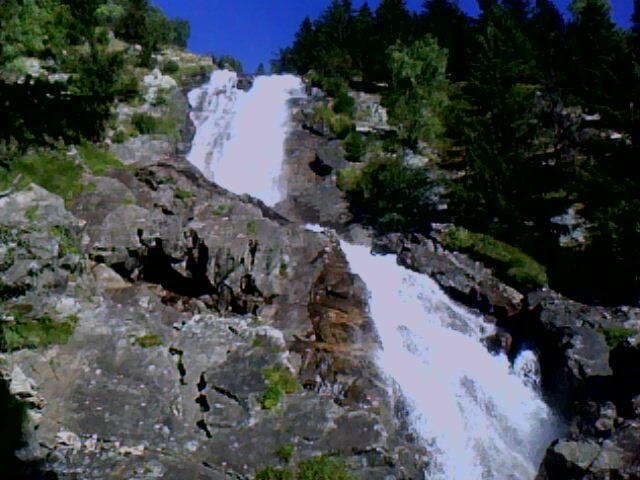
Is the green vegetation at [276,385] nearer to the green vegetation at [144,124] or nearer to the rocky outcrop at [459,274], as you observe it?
the rocky outcrop at [459,274]

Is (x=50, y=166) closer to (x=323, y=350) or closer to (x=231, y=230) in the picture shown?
(x=231, y=230)

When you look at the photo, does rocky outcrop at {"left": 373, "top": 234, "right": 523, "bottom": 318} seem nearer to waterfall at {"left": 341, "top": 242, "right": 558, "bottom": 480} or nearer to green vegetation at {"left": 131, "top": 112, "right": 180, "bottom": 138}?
waterfall at {"left": 341, "top": 242, "right": 558, "bottom": 480}

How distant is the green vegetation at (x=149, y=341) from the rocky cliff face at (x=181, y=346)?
25 millimetres

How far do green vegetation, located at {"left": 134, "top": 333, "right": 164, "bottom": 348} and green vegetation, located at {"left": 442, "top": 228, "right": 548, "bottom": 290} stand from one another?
1432 cm

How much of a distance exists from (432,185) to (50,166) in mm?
16972

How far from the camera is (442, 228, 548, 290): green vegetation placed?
23.1 meters

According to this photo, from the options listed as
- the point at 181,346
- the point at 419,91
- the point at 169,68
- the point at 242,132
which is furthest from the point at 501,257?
the point at 169,68

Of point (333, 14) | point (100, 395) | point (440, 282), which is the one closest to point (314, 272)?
point (440, 282)

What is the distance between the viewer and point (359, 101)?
40.5 m

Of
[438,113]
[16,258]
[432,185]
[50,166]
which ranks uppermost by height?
[438,113]

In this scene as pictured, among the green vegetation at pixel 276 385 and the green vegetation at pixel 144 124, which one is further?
the green vegetation at pixel 144 124

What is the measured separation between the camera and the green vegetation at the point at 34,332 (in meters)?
12.6

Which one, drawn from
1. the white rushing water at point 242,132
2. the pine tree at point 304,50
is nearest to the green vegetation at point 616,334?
the white rushing water at point 242,132

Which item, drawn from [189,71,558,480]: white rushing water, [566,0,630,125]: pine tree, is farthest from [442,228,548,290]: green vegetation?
[566,0,630,125]: pine tree
